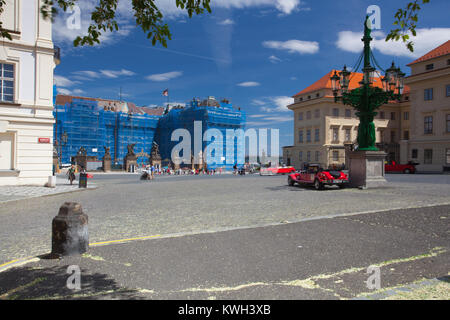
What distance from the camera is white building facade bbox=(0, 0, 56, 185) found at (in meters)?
16.9

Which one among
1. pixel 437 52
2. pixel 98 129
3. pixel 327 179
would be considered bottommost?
pixel 327 179

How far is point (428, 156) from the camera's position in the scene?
137 ft

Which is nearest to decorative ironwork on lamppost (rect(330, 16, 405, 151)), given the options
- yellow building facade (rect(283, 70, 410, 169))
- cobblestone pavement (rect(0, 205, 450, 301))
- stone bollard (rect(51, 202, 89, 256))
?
cobblestone pavement (rect(0, 205, 450, 301))

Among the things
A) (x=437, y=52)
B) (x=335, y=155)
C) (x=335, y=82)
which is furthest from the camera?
(x=335, y=155)

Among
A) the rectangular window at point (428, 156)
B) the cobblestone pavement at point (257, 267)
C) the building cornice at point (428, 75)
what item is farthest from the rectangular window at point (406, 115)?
the cobblestone pavement at point (257, 267)

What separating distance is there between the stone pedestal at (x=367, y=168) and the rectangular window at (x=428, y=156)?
31.5 m

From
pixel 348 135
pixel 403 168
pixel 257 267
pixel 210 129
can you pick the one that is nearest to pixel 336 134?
pixel 348 135

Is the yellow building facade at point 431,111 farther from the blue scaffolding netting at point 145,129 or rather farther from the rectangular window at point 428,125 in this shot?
the blue scaffolding netting at point 145,129

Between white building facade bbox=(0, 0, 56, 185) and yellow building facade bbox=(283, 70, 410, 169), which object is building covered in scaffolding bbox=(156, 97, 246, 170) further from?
white building facade bbox=(0, 0, 56, 185)

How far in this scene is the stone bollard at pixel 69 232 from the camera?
486 centimetres

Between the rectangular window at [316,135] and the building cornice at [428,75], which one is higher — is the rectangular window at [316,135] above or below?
below

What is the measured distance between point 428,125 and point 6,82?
1826 inches

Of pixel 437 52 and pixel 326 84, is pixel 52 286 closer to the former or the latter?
pixel 437 52
